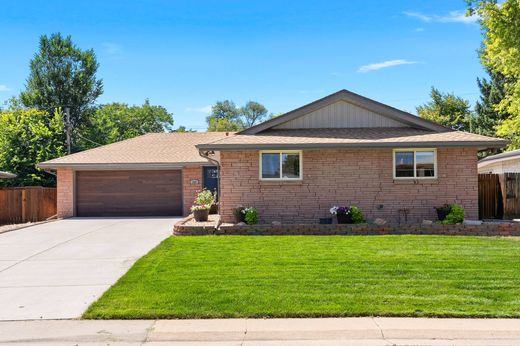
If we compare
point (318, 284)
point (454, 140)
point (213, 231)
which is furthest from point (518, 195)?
point (318, 284)

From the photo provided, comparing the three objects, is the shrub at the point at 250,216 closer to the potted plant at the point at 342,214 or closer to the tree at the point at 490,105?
the potted plant at the point at 342,214

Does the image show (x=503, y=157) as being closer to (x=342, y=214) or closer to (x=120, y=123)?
(x=342, y=214)

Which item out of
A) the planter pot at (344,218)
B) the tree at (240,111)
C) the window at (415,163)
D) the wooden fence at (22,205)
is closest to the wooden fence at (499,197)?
the window at (415,163)

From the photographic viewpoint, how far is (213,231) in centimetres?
1498

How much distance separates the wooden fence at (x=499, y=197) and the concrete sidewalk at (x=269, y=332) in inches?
458

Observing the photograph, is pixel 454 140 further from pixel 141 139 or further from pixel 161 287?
pixel 141 139

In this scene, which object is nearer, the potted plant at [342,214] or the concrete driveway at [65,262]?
the concrete driveway at [65,262]

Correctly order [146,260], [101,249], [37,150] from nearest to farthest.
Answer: [146,260] < [101,249] < [37,150]

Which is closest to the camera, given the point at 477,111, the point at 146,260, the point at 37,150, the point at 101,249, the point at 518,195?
the point at 146,260

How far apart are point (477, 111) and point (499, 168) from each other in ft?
62.4

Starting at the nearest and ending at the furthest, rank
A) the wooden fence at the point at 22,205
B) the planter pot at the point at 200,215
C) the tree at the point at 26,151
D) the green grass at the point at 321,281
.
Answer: the green grass at the point at 321,281 → the planter pot at the point at 200,215 → the wooden fence at the point at 22,205 → the tree at the point at 26,151

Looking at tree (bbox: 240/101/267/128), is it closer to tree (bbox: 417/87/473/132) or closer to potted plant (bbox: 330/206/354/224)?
tree (bbox: 417/87/473/132)

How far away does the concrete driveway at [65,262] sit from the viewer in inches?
306

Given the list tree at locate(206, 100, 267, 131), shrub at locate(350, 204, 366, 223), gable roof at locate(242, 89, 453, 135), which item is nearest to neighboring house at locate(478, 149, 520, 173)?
gable roof at locate(242, 89, 453, 135)
